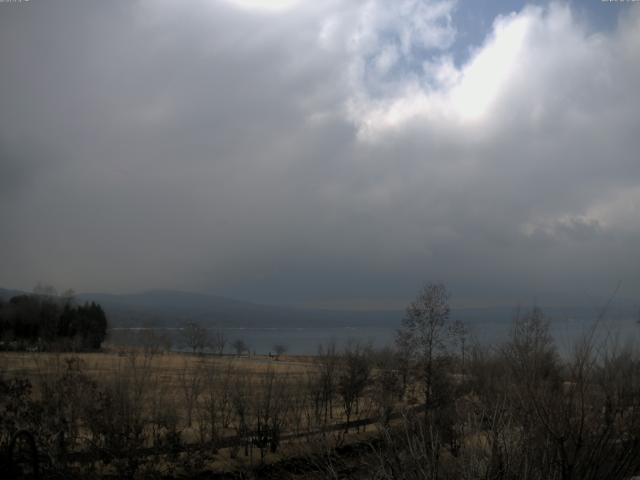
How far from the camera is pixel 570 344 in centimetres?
945

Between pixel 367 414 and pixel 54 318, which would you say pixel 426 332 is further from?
pixel 54 318

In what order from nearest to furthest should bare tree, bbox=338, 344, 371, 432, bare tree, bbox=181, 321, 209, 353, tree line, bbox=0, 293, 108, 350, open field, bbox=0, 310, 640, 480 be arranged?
open field, bbox=0, 310, 640, 480, bare tree, bbox=338, 344, 371, 432, tree line, bbox=0, 293, 108, 350, bare tree, bbox=181, 321, 209, 353

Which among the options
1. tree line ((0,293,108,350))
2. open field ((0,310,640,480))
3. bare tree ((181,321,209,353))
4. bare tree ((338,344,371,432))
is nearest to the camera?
open field ((0,310,640,480))

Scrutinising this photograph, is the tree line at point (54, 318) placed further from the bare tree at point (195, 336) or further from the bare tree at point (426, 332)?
the bare tree at point (426, 332)

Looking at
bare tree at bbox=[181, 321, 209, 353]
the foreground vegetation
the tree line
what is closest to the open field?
the foreground vegetation

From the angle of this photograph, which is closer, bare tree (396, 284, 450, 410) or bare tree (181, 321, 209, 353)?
bare tree (396, 284, 450, 410)

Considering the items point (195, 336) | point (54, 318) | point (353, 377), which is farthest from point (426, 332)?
point (195, 336)

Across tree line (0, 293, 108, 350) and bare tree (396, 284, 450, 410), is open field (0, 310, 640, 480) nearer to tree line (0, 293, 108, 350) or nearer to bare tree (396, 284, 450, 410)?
bare tree (396, 284, 450, 410)

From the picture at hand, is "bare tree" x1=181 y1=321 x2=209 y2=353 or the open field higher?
the open field

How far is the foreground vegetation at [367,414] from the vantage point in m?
8.63

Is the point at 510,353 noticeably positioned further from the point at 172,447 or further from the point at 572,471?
the point at 172,447

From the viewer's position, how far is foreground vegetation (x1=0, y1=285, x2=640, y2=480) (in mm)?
8633

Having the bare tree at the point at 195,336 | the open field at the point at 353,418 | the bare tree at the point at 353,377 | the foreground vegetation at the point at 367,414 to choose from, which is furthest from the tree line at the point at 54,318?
the open field at the point at 353,418

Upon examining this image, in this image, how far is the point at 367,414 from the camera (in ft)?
111
